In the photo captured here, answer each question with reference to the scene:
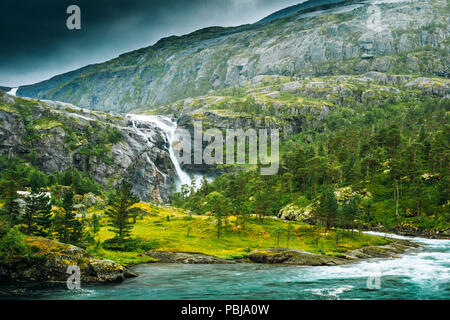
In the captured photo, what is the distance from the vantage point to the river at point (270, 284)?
3322 centimetres

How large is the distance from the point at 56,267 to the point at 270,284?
93.0 ft

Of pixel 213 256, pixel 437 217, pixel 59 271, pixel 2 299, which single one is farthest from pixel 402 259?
pixel 2 299

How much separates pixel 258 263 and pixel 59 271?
116ft

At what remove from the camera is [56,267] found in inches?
1495

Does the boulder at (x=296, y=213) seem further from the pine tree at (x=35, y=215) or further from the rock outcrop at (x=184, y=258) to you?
the pine tree at (x=35, y=215)

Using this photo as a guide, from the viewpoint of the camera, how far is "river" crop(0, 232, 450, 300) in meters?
33.2

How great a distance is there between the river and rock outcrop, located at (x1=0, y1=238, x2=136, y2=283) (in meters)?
2.12

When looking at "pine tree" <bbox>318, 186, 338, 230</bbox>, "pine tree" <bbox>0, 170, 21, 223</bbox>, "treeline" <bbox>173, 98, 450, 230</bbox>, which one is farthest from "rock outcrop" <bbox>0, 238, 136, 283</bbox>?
"pine tree" <bbox>318, 186, 338, 230</bbox>

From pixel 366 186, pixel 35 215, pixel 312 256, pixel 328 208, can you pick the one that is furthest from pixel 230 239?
pixel 366 186

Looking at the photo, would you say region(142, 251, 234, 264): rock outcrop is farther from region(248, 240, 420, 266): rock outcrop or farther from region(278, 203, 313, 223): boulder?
region(278, 203, 313, 223): boulder

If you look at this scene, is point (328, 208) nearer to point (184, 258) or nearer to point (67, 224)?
point (184, 258)
